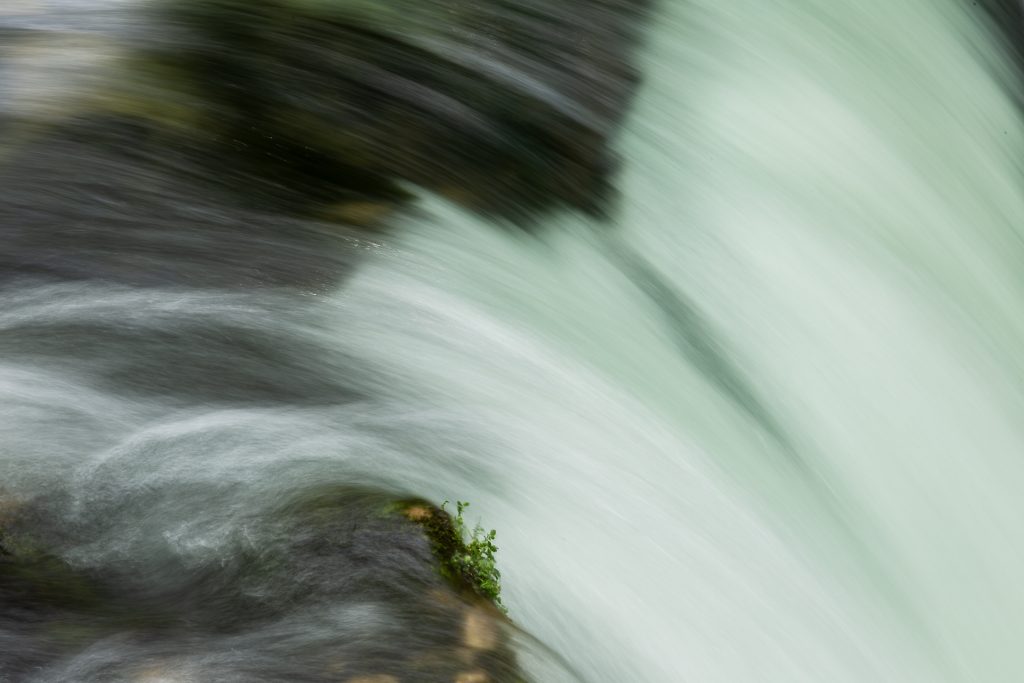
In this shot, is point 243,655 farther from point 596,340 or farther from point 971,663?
point 971,663

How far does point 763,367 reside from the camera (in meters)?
4.34

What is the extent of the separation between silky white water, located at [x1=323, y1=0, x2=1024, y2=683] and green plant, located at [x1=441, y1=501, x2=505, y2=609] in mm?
90

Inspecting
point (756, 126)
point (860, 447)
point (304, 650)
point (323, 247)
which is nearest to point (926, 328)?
point (860, 447)

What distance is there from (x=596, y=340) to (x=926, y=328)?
1.41 m

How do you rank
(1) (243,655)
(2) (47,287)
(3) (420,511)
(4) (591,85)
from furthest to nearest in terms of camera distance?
(4) (591,85)
(2) (47,287)
(3) (420,511)
(1) (243,655)

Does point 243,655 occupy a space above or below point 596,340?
below

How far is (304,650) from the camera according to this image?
110 inches

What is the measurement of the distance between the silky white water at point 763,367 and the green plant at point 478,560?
0.29ft

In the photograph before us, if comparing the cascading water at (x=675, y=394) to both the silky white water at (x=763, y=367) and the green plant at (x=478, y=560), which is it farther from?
the green plant at (x=478, y=560)

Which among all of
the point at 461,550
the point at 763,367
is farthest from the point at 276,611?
the point at 763,367

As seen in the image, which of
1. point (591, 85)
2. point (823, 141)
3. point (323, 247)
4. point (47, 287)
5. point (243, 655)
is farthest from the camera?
point (823, 141)

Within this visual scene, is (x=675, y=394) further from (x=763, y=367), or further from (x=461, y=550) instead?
(x=461, y=550)

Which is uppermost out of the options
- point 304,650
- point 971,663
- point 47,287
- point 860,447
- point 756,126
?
point 756,126

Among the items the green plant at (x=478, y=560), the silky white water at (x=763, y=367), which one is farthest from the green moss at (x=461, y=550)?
the silky white water at (x=763, y=367)
